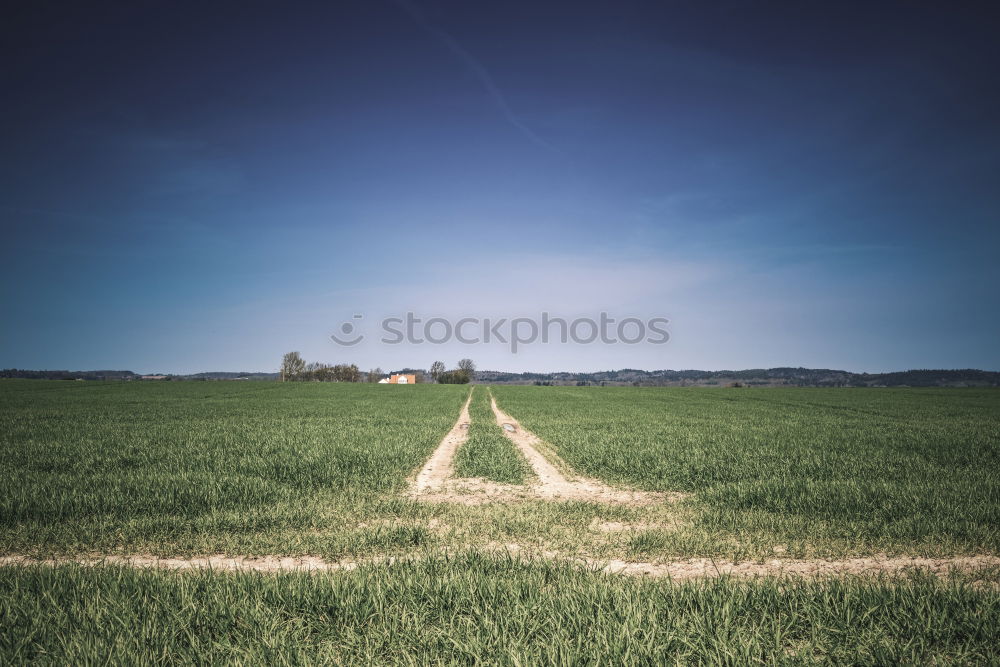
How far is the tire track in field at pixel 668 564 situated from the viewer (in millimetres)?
5184

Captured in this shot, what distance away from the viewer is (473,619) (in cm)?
374

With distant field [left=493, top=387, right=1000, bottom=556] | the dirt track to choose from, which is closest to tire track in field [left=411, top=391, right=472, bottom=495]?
the dirt track

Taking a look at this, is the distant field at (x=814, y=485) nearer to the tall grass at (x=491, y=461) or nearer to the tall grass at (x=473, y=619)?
the tall grass at (x=491, y=461)

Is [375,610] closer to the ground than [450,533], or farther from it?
farther from it

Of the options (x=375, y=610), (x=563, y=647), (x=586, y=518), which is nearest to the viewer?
(x=563, y=647)

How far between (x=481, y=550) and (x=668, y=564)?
8.09ft

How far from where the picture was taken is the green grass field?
133 inches

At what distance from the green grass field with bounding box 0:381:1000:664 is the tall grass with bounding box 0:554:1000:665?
2 cm

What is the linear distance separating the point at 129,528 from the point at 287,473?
3.49 meters

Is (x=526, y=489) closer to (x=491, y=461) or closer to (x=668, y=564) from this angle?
(x=491, y=461)

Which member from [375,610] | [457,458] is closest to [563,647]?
[375,610]

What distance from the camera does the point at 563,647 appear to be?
3.23m

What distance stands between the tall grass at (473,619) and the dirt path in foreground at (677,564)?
0.72 meters

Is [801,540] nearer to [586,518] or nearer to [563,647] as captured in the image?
[586,518]
